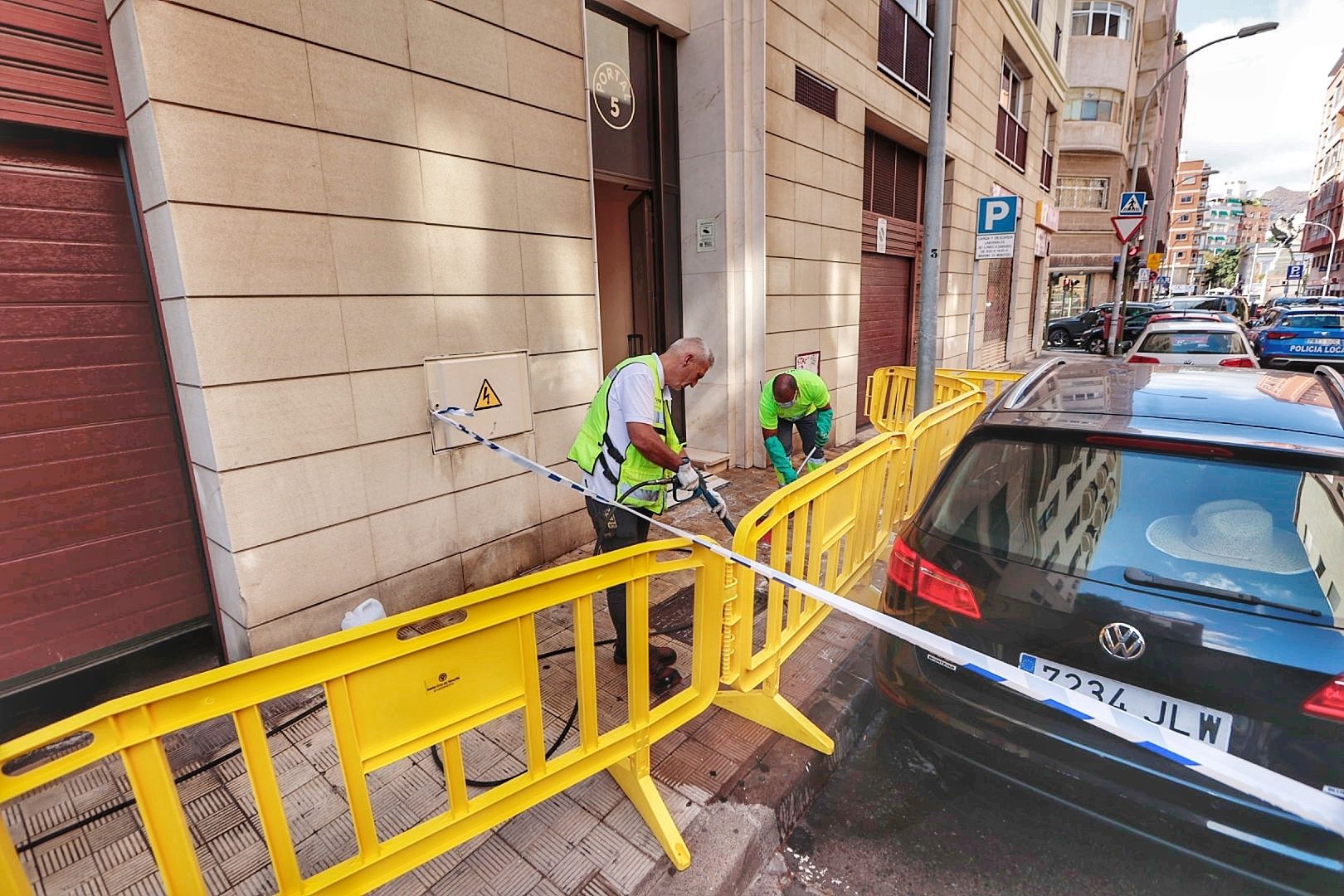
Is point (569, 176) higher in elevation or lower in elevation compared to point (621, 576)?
higher

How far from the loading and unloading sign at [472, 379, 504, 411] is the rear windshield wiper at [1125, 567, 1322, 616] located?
12.4 feet

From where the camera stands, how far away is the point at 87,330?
3.27m

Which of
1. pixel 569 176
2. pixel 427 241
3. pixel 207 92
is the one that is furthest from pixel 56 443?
pixel 569 176

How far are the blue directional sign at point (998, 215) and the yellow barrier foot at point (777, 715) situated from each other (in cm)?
683

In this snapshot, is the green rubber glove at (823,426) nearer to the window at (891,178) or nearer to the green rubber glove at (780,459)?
the green rubber glove at (780,459)

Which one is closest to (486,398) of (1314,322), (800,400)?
(800,400)

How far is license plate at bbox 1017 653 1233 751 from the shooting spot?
2.00 metres

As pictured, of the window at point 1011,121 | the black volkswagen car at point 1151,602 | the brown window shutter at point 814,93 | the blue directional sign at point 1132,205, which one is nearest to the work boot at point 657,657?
the black volkswagen car at point 1151,602

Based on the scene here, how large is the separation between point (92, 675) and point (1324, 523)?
217 inches

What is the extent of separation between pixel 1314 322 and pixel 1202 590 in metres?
17.9

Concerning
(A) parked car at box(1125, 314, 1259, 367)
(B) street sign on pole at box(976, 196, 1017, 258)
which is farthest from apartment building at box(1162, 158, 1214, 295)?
(B) street sign on pole at box(976, 196, 1017, 258)

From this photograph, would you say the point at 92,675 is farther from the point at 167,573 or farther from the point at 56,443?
the point at 56,443

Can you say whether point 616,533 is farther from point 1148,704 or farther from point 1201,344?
point 1201,344

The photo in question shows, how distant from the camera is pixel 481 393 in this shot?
448 centimetres
